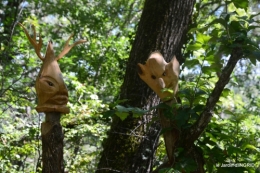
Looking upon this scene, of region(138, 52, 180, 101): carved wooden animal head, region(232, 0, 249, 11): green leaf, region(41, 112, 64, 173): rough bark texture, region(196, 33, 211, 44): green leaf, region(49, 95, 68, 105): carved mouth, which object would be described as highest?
region(232, 0, 249, 11): green leaf

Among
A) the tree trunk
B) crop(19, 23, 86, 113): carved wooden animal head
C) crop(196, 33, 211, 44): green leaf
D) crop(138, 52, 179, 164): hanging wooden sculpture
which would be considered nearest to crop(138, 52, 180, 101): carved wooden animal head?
crop(138, 52, 179, 164): hanging wooden sculpture

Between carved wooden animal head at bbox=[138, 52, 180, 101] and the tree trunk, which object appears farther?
the tree trunk

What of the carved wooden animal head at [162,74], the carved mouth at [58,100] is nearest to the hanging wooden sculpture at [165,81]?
the carved wooden animal head at [162,74]

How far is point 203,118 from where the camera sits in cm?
151

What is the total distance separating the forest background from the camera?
5.32ft

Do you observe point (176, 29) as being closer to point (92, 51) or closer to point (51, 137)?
point (51, 137)

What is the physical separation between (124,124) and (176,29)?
2.34 ft

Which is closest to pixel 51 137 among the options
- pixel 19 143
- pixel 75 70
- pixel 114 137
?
pixel 114 137

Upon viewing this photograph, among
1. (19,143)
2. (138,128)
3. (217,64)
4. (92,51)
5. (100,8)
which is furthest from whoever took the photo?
(100,8)

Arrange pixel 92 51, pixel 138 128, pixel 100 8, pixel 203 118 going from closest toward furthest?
pixel 203 118 < pixel 138 128 < pixel 92 51 < pixel 100 8

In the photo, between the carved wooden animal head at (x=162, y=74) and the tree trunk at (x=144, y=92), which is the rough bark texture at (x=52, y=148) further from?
the carved wooden animal head at (x=162, y=74)

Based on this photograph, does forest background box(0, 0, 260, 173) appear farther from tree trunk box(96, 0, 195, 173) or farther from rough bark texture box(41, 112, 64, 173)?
rough bark texture box(41, 112, 64, 173)

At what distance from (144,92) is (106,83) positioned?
2431 mm

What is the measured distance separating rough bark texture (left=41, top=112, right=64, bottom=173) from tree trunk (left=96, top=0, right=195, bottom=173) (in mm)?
381
